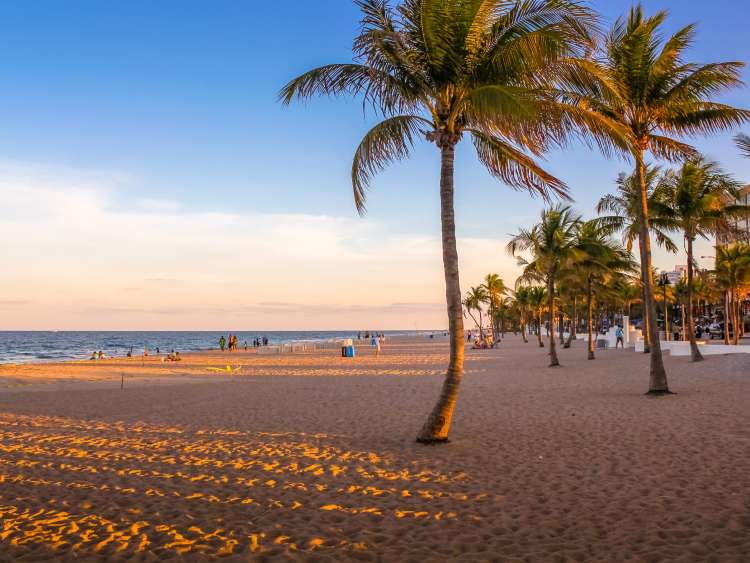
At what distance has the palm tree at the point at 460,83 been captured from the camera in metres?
8.46

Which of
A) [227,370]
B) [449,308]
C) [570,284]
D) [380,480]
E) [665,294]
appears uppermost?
[570,284]

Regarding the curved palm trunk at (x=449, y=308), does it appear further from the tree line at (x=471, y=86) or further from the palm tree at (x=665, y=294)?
the palm tree at (x=665, y=294)

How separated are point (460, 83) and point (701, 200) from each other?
15139 millimetres

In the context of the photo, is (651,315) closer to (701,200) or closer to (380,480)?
(701,200)

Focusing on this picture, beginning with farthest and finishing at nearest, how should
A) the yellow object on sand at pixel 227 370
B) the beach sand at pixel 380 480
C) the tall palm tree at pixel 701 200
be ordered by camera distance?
1. the yellow object on sand at pixel 227 370
2. the tall palm tree at pixel 701 200
3. the beach sand at pixel 380 480

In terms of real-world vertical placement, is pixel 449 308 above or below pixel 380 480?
above

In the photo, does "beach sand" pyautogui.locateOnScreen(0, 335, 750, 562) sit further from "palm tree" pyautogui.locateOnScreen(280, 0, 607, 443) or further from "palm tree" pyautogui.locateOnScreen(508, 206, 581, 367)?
"palm tree" pyautogui.locateOnScreen(508, 206, 581, 367)

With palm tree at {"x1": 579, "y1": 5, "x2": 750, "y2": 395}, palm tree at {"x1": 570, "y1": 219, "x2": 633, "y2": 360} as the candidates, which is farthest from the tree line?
palm tree at {"x1": 570, "y1": 219, "x2": 633, "y2": 360}

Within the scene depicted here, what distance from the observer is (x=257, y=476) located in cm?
762

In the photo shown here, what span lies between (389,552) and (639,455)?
5031 mm

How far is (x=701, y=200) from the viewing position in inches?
792

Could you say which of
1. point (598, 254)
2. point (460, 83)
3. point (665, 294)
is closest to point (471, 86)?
point (460, 83)

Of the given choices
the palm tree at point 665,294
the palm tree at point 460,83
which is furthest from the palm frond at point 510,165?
the palm tree at point 665,294

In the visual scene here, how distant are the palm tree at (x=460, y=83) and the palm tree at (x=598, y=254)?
54.9ft
